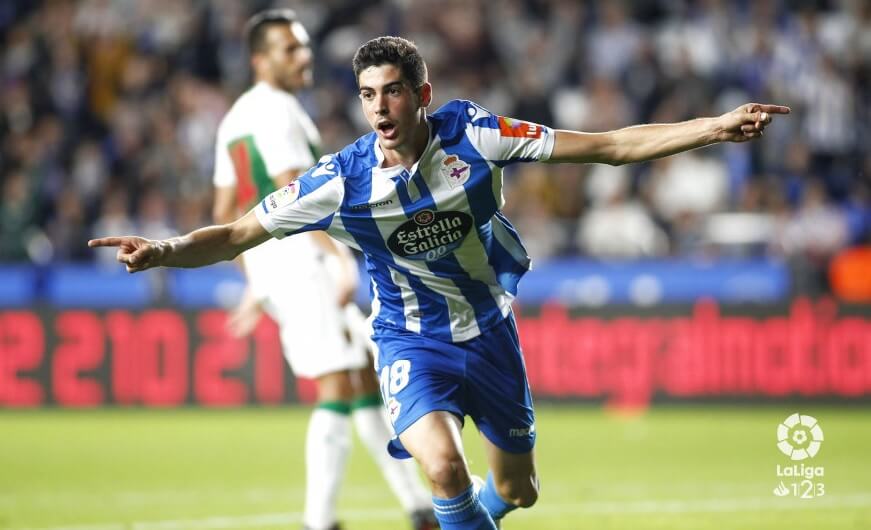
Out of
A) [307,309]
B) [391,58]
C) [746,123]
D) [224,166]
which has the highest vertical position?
[391,58]

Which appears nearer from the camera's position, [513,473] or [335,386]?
[513,473]

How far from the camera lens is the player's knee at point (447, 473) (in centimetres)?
527

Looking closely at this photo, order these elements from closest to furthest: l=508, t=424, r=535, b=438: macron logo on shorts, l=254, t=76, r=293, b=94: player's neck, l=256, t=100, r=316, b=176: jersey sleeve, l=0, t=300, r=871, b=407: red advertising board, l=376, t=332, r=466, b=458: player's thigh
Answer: l=376, t=332, r=466, b=458: player's thigh
l=508, t=424, r=535, b=438: macron logo on shorts
l=256, t=100, r=316, b=176: jersey sleeve
l=254, t=76, r=293, b=94: player's neck
l=0, t=300, r=871, b=407: red advertising board

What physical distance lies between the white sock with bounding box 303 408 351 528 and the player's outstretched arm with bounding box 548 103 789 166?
2184 mm

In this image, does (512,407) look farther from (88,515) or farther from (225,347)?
(225,347)

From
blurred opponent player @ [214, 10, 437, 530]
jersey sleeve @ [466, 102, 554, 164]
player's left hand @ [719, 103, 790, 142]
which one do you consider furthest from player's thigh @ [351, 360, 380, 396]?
player's left hand @ [719, 103, 790, 142]

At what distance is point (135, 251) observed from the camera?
504 cm

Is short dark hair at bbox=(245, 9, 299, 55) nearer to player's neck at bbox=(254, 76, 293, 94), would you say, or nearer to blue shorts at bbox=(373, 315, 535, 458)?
player's neck at bbox=(254, 76, 293, 94)

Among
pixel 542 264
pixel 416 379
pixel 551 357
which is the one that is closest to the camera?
pixel 416 379

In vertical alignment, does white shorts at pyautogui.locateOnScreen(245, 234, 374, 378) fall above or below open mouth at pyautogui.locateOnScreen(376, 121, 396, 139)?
below

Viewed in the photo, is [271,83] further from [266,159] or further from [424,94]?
[424,94]

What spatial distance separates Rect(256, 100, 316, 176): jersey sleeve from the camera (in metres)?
7.04

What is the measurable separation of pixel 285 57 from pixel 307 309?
1.43 meters

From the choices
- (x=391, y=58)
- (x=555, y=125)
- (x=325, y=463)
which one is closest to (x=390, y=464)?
(x=325, y=463)
